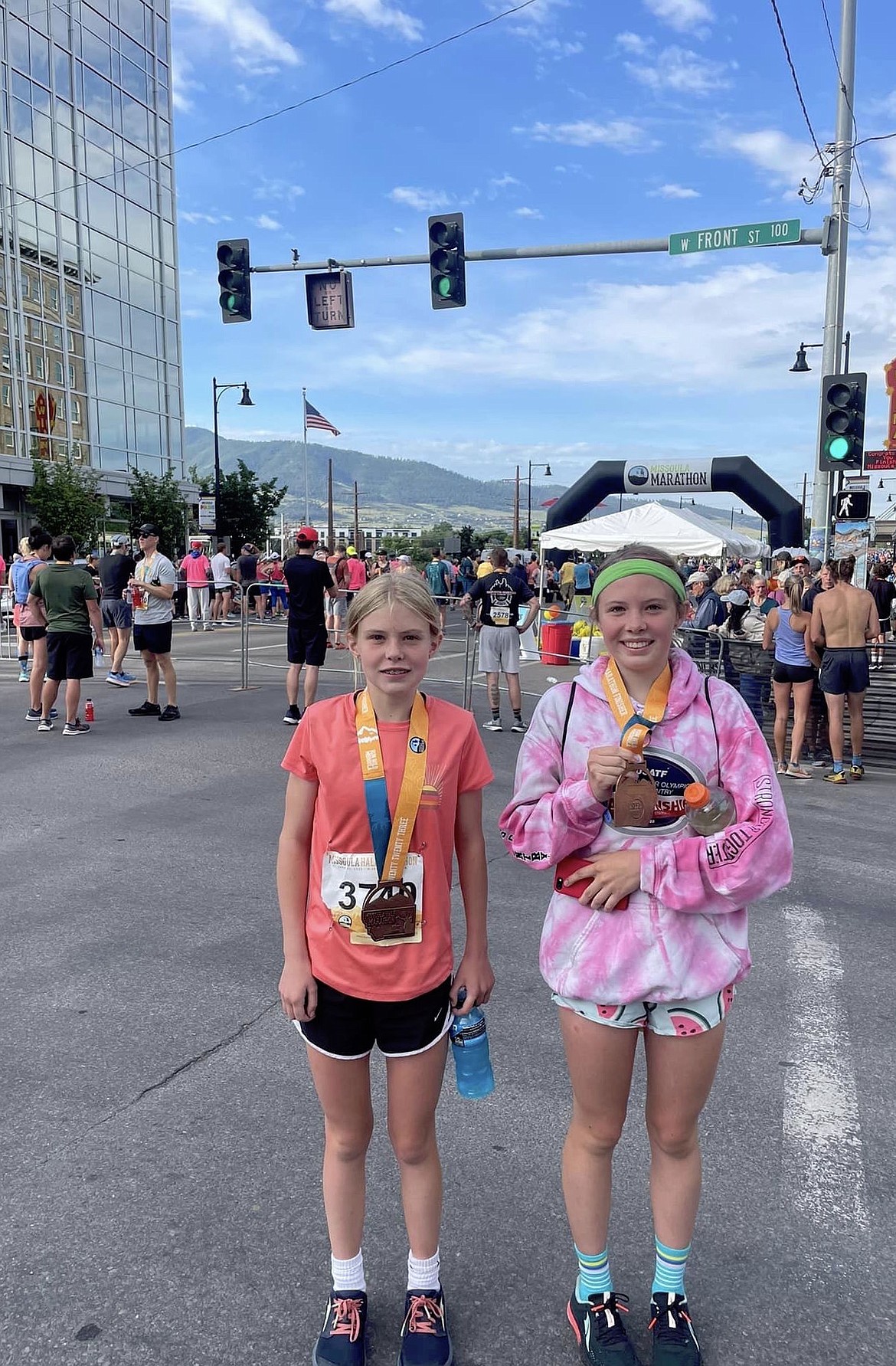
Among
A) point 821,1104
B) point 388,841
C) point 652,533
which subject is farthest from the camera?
point 652,533

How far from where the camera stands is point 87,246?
36.7m

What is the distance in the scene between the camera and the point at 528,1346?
7.61ft

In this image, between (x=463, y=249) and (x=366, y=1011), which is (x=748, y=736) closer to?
(x=366, y=1011)

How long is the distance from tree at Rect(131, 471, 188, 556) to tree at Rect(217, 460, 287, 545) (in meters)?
7.31

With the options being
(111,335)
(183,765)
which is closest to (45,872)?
(183,765)

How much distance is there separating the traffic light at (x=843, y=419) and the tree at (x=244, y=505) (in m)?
33.8

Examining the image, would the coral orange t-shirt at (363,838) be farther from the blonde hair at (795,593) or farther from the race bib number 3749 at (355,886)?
the blonde hair at (795,593)

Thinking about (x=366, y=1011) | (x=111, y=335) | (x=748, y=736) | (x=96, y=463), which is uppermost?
(x=111, y=335)

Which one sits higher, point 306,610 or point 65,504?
point 65,504

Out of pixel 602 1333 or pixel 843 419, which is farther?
pixel 843 419

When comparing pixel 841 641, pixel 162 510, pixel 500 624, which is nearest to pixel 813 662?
pixel 841 641

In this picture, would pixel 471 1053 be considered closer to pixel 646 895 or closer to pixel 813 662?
pixel 646 895

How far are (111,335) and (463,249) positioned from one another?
2914cm

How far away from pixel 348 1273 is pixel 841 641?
25.1 ft
